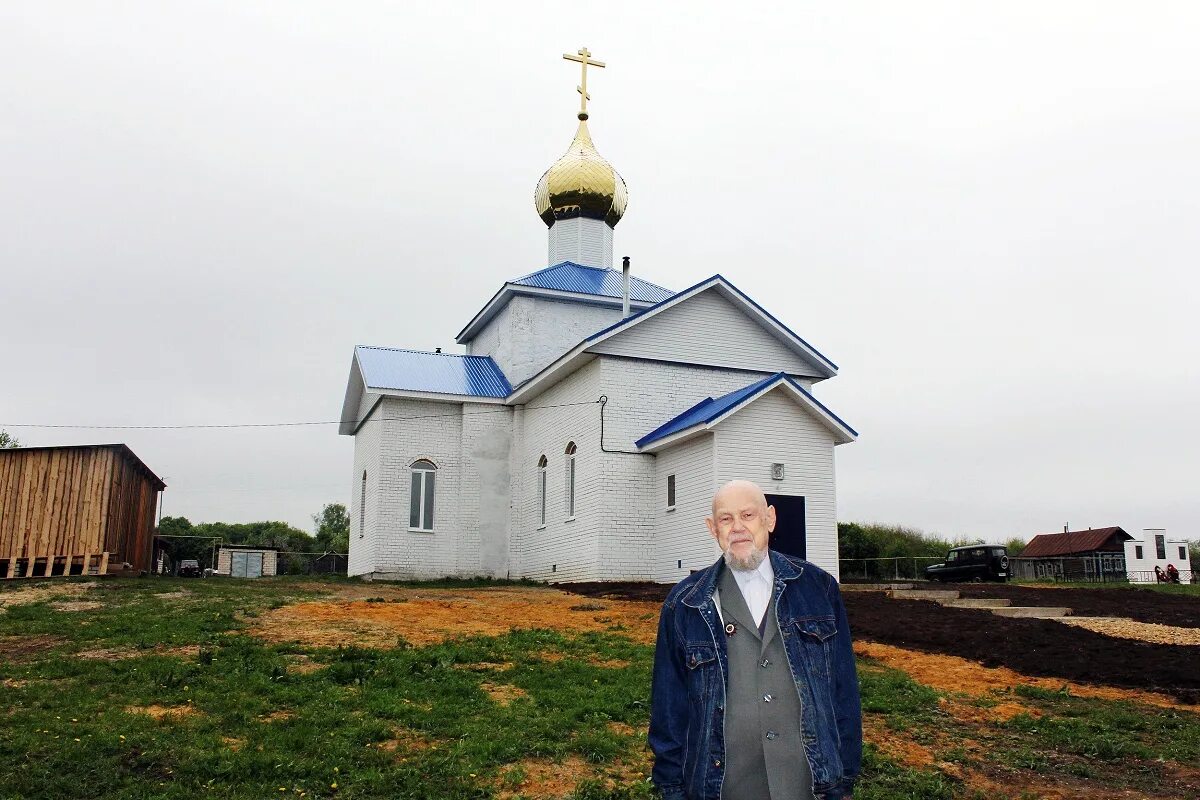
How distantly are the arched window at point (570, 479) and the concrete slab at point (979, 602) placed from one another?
8.38 metres

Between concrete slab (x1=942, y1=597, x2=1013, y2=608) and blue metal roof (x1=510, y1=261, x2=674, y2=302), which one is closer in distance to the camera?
concrete slab (x1=942, y1=597, x2=1013, y2=608)

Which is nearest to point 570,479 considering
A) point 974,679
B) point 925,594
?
point 925,594

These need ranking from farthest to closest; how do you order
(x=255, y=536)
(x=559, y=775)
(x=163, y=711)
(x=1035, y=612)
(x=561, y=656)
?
(x=255, y=536), (x=1035, y=612), (x=561, y=656), (x=163, y=711), (x=559, y=775)

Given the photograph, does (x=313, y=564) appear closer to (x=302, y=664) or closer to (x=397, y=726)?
(x=302, y=664)

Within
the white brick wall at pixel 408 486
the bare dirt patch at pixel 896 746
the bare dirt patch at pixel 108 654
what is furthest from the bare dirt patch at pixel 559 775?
the white brick wall at pixel 408 486

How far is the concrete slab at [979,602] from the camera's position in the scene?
16078 millimetres

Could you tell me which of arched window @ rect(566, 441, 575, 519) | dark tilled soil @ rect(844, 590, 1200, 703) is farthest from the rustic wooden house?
dark tilled soil @ rect(844, 590, 1200, 703)

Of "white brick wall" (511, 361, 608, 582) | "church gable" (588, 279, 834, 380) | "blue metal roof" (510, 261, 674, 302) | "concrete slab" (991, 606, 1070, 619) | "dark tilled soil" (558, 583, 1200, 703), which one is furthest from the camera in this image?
"blue metal roof" (510, 261, 674, 302)

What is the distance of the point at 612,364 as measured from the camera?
70.7 feet

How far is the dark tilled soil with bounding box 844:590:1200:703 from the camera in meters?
10.5

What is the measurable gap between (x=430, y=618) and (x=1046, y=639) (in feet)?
24.6

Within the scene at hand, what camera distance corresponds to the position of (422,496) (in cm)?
2506

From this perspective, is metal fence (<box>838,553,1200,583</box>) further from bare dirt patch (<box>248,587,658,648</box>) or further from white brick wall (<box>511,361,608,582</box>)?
bare dirt patch (<box>248,587,658,648</box>)

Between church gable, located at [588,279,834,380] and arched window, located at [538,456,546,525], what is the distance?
4013 mm
